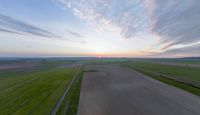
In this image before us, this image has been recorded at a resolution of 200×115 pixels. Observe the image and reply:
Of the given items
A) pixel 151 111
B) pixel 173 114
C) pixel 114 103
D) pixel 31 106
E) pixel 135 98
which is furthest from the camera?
pixel 135 98

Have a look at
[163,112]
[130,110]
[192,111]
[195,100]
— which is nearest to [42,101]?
[130,110]

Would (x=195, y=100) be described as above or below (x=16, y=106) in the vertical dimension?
above

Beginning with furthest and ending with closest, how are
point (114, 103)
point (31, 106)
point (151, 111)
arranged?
point (114, 103) < point (31, 106) < point (151, 111)

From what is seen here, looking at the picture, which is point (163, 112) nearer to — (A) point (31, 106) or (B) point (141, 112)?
(B) point (141, 112)

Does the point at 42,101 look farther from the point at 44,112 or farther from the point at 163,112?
the point at 163,112

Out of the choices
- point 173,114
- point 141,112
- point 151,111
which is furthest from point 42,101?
point 173,114

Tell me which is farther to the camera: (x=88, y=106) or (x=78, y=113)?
(x=88, y=106)

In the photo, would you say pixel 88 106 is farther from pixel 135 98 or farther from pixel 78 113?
pixel 135 98

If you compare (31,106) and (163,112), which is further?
(31,106)
